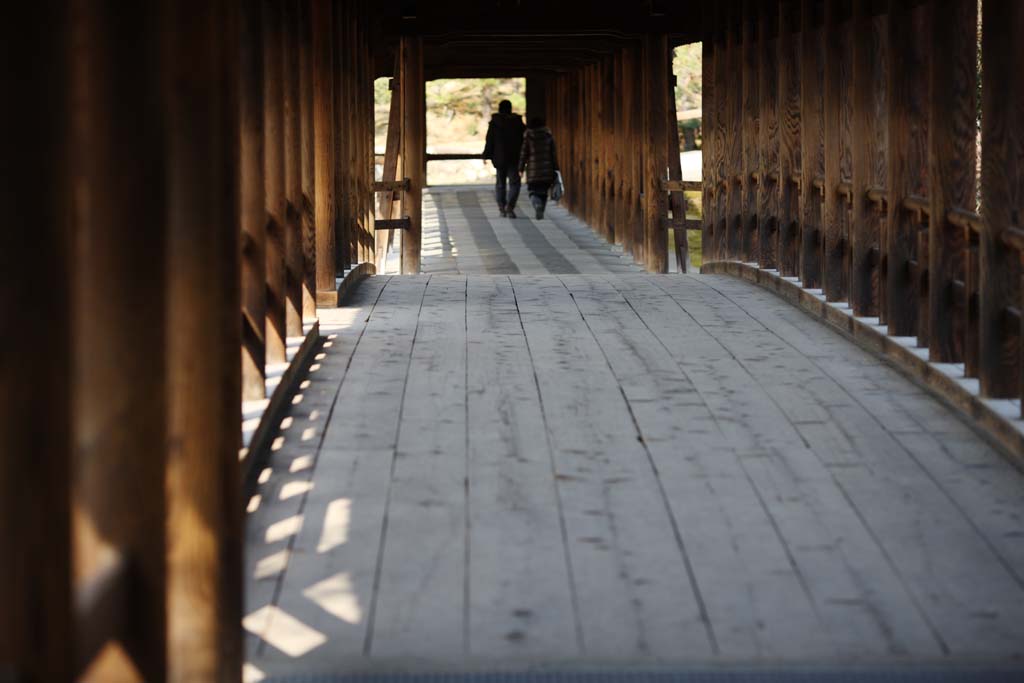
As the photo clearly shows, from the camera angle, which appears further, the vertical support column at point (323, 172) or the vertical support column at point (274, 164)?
the vertical support column at point (323, 172)

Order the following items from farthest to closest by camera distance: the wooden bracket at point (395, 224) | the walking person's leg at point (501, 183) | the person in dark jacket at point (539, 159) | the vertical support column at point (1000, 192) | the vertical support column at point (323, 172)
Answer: the walking person's leg at point (501, 183)
the person in dark jacket at point (539, 159)
the wooden bracket at point (395, 224)
the vertical support column at point (323, 172)
the vertical support column at point (1000, 192)

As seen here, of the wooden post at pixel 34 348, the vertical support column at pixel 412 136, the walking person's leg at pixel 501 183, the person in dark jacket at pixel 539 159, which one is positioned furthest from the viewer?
the walking person's leg at pixel 501 183

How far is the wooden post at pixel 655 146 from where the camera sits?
1446 cm

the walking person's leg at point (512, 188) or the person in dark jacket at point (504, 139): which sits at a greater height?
the person in dark jacket at point (504, 139)

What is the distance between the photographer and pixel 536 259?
56.1 ft

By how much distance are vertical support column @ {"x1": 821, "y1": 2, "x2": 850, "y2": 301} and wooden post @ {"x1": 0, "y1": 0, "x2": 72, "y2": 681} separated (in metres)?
6.78

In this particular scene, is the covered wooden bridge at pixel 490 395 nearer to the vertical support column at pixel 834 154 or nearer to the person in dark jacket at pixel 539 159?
the vertical support column at pixel 834 154

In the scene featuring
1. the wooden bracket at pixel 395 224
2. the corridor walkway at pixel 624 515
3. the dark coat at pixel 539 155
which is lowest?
the corridor walkway at pixel 624 515

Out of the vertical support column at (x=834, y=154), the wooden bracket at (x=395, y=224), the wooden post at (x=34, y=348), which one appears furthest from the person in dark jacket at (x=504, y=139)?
the wooden post at (x=34, y=348)

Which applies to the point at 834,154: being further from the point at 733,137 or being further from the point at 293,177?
the point at 733,137

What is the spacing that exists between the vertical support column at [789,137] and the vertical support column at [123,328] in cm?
735

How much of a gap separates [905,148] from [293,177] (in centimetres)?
273

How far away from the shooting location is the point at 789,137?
32.3 ft

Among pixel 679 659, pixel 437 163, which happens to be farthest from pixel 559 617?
pixel 437 163
